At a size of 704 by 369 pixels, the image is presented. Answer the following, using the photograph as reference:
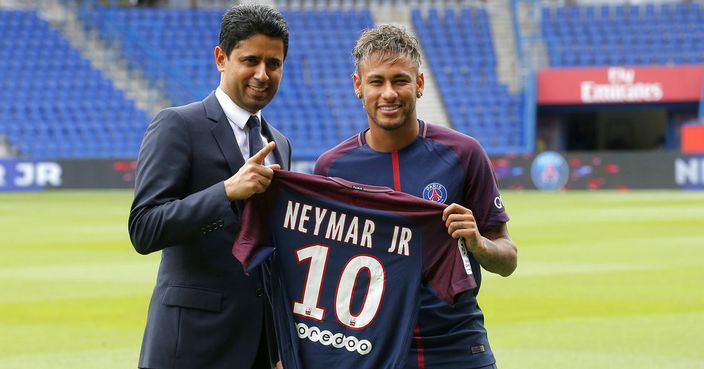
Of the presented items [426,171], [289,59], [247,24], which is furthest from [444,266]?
[289,59]

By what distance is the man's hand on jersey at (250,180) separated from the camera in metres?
3.95

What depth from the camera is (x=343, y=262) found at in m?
4.13

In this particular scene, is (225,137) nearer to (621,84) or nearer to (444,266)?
(444,266)

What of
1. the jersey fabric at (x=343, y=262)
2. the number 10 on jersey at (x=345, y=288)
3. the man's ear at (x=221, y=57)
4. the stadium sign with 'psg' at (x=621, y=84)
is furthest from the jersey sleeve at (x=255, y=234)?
the stadium sign with 'psg' at (x=621, y=84)

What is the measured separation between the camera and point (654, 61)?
135ft

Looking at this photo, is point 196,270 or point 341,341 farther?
point 196,270

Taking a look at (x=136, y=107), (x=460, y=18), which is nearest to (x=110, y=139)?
(x=136, y=107)

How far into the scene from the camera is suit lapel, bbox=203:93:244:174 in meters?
4.25

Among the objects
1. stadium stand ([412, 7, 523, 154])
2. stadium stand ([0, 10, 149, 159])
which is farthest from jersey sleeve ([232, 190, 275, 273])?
stadium stand ([412, 7, 523, 154])

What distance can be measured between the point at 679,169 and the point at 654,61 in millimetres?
8751

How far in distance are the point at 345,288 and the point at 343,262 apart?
10 centimetres

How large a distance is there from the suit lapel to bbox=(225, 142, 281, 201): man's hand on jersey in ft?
0.93

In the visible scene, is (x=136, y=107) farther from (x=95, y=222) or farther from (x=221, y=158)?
(x=221, y=158)

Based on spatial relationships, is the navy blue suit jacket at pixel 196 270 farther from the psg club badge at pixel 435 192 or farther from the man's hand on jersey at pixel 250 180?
the psg club badge at pixel 435 192
